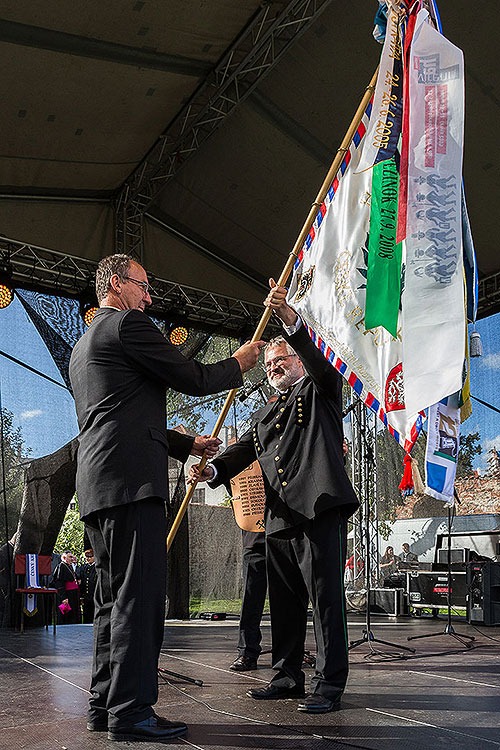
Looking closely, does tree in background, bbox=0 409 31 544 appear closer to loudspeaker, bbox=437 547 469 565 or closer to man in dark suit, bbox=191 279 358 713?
loudspeaker, bbox=437 547 469 565

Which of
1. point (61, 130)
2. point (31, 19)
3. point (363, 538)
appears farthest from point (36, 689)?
point (363, 538)

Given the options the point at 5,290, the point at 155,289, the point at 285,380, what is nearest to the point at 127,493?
the point at 285,380

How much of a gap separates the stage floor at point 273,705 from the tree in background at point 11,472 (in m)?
3.34

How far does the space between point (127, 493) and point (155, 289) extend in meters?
7.04

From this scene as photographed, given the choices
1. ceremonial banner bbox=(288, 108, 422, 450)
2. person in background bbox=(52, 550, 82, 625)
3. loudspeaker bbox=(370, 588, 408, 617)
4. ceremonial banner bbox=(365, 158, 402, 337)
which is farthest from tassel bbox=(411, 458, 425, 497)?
ceremonial banner bbox=(365, 158, 402, 337)

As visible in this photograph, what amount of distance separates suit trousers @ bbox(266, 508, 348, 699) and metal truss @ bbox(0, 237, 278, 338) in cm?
597

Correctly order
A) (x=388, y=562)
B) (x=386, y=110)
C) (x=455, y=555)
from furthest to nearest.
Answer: (x=388, y=562) → (x=455, y=555) → (x=386, y=110)

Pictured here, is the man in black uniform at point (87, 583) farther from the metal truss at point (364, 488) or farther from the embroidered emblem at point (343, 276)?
the embroidered emblem at point (343, 276)

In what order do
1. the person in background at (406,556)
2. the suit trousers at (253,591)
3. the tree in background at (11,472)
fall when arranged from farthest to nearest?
the person in background at (406,556) < the tree in background at (11,472) < the suit trousers at (253,591)

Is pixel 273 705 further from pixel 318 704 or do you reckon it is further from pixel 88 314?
pixel 88 314

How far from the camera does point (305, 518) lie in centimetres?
297

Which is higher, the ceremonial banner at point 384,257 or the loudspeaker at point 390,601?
the ceremonial banner at point 384,257

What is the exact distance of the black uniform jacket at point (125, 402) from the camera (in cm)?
248

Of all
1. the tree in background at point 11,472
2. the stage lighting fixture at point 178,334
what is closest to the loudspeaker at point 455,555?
the stage lighting fixture at point 178,334
